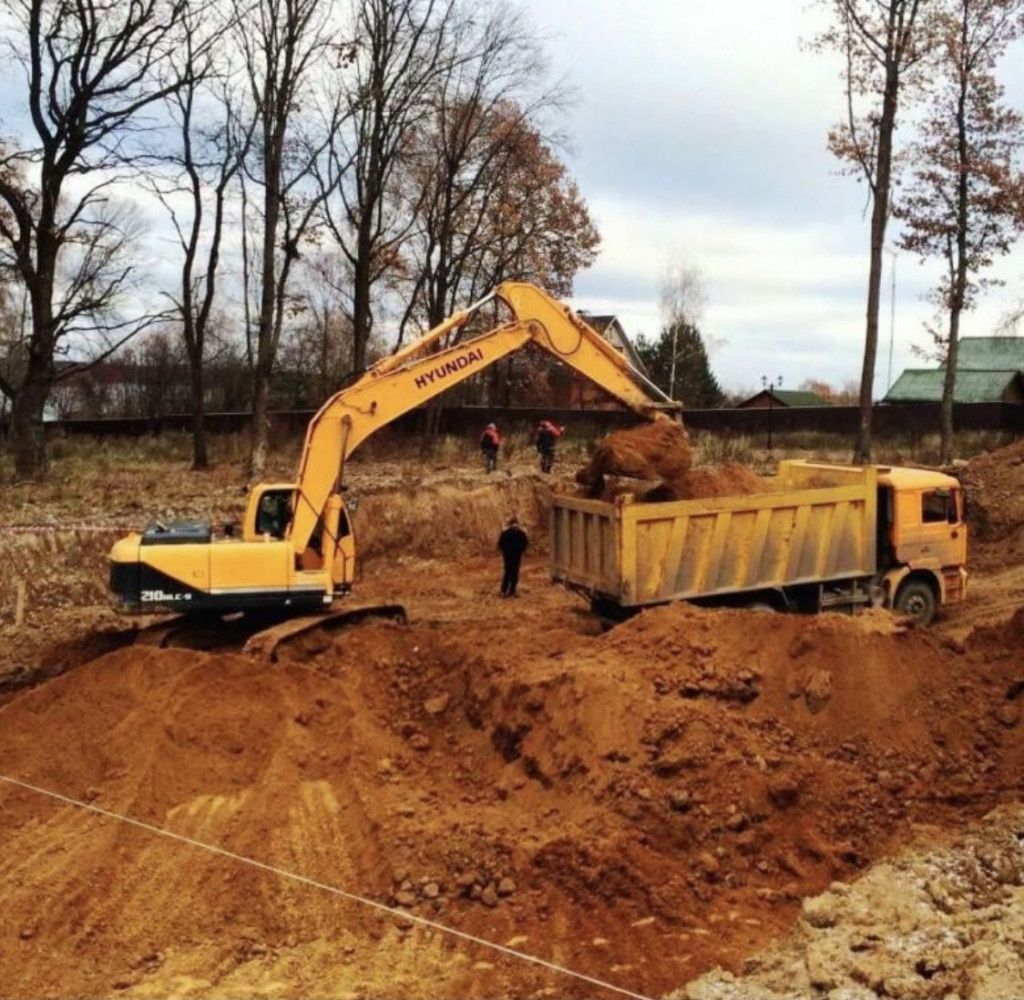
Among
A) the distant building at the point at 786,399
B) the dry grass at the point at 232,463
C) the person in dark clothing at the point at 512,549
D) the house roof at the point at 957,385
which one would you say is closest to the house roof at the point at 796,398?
the distant building at the point at 786,399

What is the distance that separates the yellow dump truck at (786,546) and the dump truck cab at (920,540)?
17 mm

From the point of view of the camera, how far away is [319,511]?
42.3 feet

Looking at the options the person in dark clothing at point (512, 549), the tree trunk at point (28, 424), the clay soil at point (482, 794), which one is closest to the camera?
the clay soil at point (482, 794)

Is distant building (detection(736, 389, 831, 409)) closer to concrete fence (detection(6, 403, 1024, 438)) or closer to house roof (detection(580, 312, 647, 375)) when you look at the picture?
house roof (detection(580, 312, 647, 375))

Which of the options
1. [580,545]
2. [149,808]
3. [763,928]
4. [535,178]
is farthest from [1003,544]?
[535,178]

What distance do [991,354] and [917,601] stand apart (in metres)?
35.2

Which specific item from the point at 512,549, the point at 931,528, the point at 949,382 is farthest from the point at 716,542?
the point at 949,382

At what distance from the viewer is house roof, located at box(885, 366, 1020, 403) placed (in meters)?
44.0

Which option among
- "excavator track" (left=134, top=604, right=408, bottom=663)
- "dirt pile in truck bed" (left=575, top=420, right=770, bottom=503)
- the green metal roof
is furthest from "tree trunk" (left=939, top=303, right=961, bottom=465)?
the green metal roof

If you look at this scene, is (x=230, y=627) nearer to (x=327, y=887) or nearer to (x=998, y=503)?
(x=327, y=887)

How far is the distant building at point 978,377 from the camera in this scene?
1738 inches

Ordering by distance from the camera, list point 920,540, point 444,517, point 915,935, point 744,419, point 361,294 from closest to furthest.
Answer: point 915,935, point 920,540, point 444,517, point 361,294, point 744,419

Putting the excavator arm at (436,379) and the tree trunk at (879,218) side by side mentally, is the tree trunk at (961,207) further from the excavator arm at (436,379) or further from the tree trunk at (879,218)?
the excavator arm at (436,379)

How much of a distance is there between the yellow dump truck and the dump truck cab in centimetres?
2
